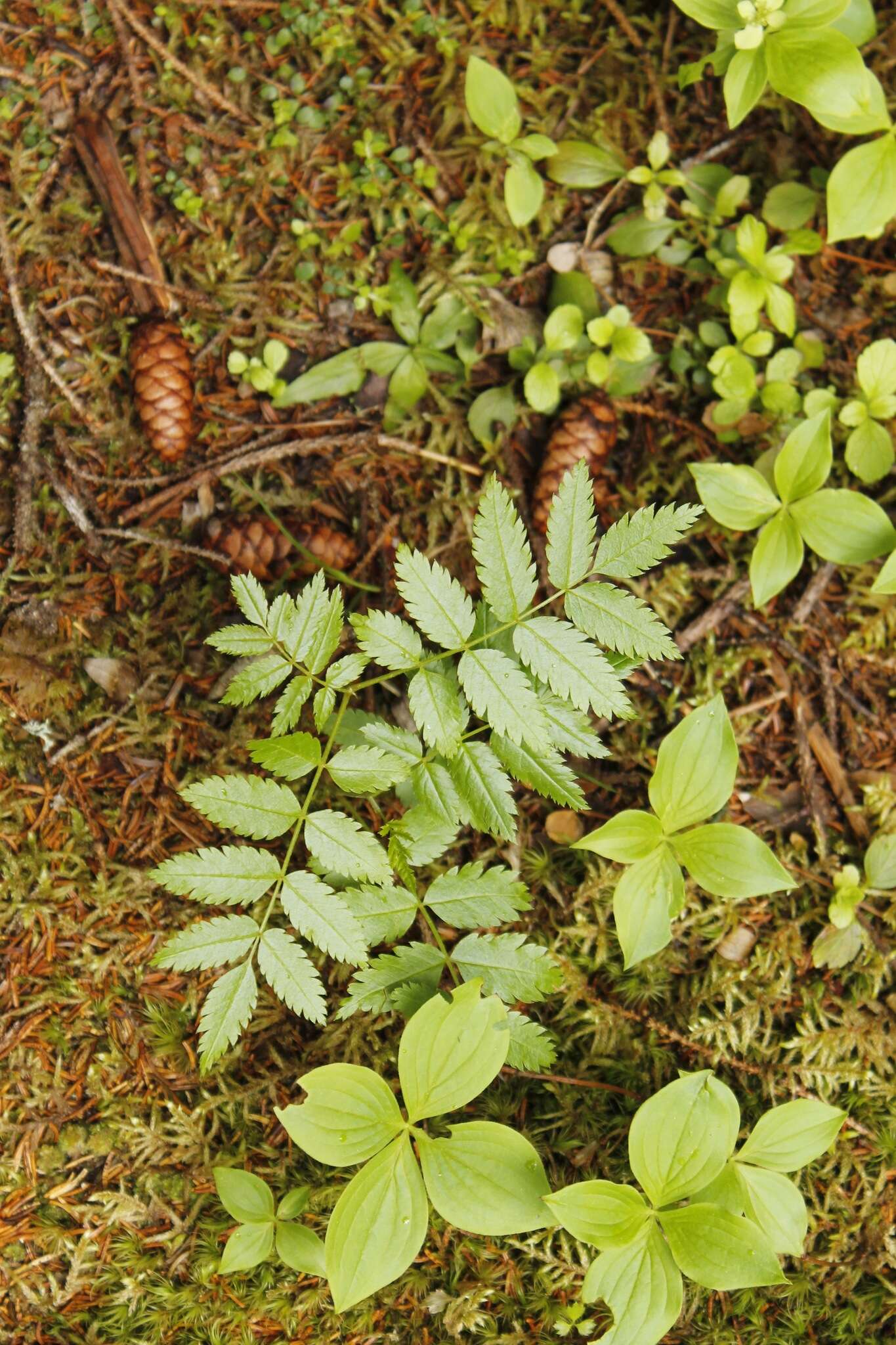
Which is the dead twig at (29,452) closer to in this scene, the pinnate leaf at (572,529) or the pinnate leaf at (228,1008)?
the pinnate leaf at (228,1008)

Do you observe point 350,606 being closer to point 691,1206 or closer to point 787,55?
point 691,1206

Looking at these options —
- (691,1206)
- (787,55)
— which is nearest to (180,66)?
(787,55)

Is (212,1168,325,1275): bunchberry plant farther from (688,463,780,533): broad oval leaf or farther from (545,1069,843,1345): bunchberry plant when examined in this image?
(688,463,780,533): broad oval leaf

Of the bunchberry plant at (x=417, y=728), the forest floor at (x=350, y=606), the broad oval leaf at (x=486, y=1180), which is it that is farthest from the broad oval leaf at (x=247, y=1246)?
the bunchberry plant at (x=417, y=728)

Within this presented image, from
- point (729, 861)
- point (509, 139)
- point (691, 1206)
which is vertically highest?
point (509, 139)

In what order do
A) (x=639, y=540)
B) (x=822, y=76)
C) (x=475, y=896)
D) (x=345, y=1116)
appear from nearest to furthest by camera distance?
(x=639, y=540) → (x=345, y=1116) → (x=475, y=896) → (x=822, y=76)

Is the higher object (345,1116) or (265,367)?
(265,367)

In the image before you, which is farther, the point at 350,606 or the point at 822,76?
the point at 350,606
